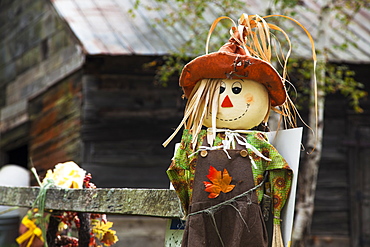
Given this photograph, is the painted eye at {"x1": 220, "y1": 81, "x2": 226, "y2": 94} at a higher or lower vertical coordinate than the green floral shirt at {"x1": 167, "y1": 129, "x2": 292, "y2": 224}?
higher

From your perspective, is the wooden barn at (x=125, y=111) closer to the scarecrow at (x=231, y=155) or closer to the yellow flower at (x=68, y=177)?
the yellow flower at (x=68, y=177)

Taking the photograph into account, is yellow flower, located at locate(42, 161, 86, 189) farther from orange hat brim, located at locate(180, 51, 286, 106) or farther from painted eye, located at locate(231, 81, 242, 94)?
painted eye, located at locate(231, 81, 242, 94)

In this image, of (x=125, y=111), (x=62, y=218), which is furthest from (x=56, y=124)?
Answer: (x=62, y=218)

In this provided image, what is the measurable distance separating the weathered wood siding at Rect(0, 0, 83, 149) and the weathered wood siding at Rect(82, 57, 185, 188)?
0.40 m

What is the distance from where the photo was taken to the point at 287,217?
231 cm

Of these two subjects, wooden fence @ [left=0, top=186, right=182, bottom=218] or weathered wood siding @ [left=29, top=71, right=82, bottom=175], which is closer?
wooden fence @ [left=0, top=186, right=182, bottom=218]

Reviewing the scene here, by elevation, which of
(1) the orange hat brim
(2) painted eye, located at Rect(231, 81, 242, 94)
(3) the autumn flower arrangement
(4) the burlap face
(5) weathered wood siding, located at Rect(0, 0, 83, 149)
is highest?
(5) weathered wood siding, located at Rect(0, 0, 83, 149)

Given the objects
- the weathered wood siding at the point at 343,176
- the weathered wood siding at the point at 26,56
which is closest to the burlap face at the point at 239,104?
the weathered wood siding at the point at 26,56

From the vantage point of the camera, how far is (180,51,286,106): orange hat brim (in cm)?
238

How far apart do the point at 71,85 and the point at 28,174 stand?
57.2 inches

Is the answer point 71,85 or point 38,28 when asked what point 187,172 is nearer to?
point 71,85

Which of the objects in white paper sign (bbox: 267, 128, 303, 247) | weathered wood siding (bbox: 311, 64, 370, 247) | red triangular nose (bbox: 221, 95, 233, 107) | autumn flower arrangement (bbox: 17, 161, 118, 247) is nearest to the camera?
white paper sign (bbox: 267, 128, 303, 247)

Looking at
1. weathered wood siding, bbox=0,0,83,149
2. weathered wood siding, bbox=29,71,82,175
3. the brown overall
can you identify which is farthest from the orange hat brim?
weathered wood siding, bbox=29,71,82,175

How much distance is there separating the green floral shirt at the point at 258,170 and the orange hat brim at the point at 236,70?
0.19m
